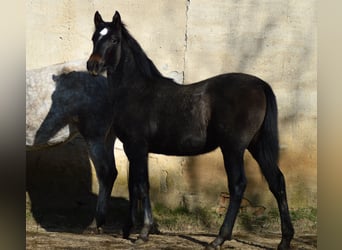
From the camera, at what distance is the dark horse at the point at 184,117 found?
18.8ft

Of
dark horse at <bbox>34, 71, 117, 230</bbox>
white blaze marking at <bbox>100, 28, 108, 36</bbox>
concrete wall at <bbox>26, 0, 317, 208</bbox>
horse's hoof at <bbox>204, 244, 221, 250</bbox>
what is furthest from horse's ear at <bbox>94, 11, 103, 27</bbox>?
horse's hoof at <bbox>204, 244, 221, 250</bbox>

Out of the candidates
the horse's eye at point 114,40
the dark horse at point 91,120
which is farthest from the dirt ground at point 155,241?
the horse's eye at point 114,40

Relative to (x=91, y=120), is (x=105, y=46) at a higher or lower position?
higher

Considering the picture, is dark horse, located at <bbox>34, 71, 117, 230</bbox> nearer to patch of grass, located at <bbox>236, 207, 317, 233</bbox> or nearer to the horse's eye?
the horse's eye

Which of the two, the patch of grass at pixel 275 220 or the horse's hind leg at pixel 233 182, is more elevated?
the horse's hind leg at pixel 233 182

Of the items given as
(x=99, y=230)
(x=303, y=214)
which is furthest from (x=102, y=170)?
(x=303, y=214)

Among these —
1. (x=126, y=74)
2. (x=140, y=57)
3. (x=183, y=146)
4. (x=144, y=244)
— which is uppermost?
(x=140, y=57)

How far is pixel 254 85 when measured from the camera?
5.79 metres

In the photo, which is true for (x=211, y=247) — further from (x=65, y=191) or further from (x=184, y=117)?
(x=65, y=191)

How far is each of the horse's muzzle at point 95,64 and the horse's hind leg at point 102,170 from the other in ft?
2.35

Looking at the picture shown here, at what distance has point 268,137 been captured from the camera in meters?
5.76

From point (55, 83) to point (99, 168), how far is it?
2.82ft

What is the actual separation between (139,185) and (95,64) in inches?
43.0

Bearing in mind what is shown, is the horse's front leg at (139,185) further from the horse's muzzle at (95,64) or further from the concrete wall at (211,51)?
the horse's muzzle at (95,64)
